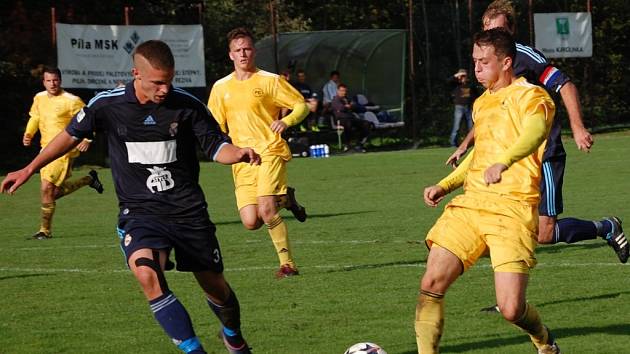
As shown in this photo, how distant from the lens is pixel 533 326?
6.38 m

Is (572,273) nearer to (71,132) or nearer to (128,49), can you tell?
(71,132)

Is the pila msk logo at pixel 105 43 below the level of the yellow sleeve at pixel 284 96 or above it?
above

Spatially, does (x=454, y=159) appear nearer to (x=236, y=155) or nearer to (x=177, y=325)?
(x=236, y=155)

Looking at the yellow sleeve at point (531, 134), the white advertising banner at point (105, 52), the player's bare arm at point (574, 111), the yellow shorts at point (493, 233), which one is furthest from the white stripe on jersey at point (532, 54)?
the white advertising banner at point (105, 52)

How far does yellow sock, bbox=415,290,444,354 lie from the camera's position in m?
6.12

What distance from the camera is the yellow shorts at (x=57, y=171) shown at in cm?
1533

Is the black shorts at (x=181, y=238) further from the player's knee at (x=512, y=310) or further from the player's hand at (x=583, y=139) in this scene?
the player's hand at (x=583, y=139)

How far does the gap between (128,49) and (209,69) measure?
16.0 feet

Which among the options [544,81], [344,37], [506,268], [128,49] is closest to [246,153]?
[506,268]

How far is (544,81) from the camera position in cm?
843

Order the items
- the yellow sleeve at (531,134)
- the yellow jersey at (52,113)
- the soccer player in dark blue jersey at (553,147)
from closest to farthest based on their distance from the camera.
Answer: the yellow sleeve at (531,134) < the soccer player in dark blue jersey at (553,147) < the yellow jersey at (52,113)

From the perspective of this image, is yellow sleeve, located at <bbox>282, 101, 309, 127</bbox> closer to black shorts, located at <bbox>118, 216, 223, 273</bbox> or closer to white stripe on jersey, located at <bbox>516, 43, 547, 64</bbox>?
white stripe on jersey, located at <bbox>516, 43, 547, 64</bbox>

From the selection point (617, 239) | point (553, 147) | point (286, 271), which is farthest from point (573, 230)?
point (286, 271)

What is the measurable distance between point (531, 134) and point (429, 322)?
1.09 meters
